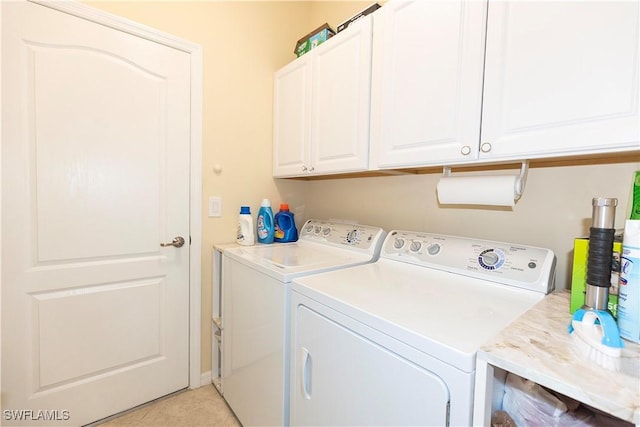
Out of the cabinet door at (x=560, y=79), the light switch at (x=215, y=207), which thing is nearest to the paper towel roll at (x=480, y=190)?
the cabinet door at (x=560, y=79)

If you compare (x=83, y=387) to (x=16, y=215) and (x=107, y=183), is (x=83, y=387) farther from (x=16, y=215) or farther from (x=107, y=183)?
(x=107, y=183)

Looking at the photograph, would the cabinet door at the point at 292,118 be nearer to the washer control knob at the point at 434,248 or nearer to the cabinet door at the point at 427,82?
the cabinet door at the point at 427,82

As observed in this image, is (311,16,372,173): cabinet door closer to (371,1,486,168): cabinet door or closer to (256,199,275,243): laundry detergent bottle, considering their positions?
(371,1,486,168): cabinet door

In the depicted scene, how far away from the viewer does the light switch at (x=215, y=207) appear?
196cm

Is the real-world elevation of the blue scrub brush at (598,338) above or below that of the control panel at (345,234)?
below

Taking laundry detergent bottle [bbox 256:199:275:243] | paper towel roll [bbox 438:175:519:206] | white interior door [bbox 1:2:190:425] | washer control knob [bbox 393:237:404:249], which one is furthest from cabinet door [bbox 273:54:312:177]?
paper towel roll [bbox 438:175:519:206]

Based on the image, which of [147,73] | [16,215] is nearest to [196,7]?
[147,73]

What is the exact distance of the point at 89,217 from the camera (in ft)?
5.11

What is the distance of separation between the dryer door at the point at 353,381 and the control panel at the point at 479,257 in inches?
24.4

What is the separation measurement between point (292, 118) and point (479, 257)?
142 centimetres

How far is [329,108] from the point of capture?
1663 mm

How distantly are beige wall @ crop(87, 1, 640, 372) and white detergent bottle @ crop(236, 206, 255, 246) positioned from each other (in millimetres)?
99

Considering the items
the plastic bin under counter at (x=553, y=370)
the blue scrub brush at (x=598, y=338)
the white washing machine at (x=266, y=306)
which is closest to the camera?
the plastic bin under counter at (x=553, y=370)

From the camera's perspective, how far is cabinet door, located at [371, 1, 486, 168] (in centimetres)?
109
